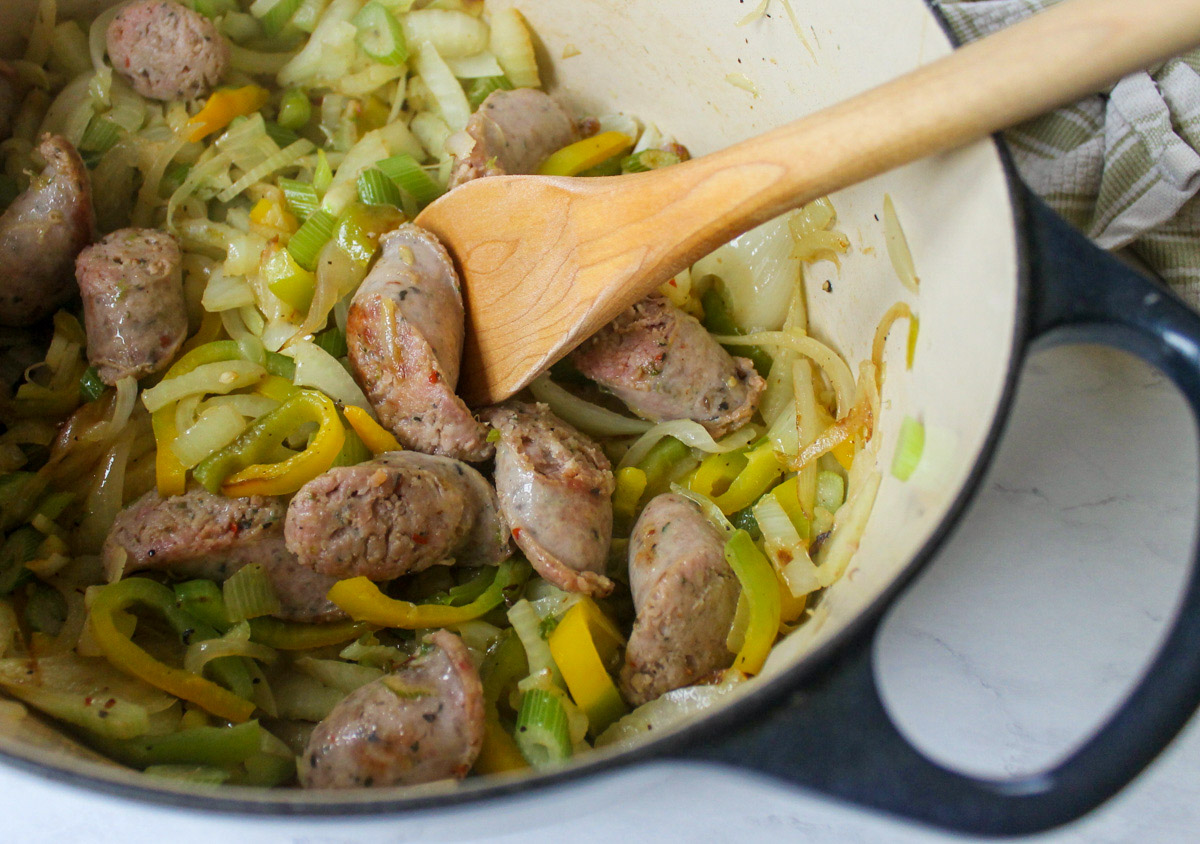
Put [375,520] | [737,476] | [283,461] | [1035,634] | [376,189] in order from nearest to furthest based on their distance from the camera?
[1035,634]
[375,520]
[283,461]
[737,476]
[376,189]

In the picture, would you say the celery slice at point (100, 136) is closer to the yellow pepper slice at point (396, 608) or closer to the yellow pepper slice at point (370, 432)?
the yellow pepper slice at point (370, 432)

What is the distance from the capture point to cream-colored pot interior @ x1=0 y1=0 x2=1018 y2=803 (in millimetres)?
1404

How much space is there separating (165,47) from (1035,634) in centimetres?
268

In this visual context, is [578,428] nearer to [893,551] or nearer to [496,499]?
[496,499]

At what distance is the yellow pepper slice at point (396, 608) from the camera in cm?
195

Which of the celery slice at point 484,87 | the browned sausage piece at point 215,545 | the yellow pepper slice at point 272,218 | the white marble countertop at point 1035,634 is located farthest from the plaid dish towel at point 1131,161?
the browned sausage piece at point 215,545

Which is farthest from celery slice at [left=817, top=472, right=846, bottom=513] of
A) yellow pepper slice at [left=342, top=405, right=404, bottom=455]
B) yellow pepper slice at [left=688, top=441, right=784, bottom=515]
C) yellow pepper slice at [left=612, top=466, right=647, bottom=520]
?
yellow pepper slice at [left=342, top=405, right=404, bottom=455]

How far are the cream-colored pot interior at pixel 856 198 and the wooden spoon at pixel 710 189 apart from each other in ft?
0.42

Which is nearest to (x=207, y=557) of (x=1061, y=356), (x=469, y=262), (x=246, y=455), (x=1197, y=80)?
(x=246, y=455)

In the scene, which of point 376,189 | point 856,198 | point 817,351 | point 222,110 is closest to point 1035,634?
point 817,351

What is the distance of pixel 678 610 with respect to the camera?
1.87 m

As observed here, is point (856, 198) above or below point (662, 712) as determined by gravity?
above

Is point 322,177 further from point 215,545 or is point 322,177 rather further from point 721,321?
point 721,321

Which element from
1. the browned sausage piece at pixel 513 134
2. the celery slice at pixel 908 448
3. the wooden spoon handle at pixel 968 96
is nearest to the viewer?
the wooden spoon handle at pixel 968 96
